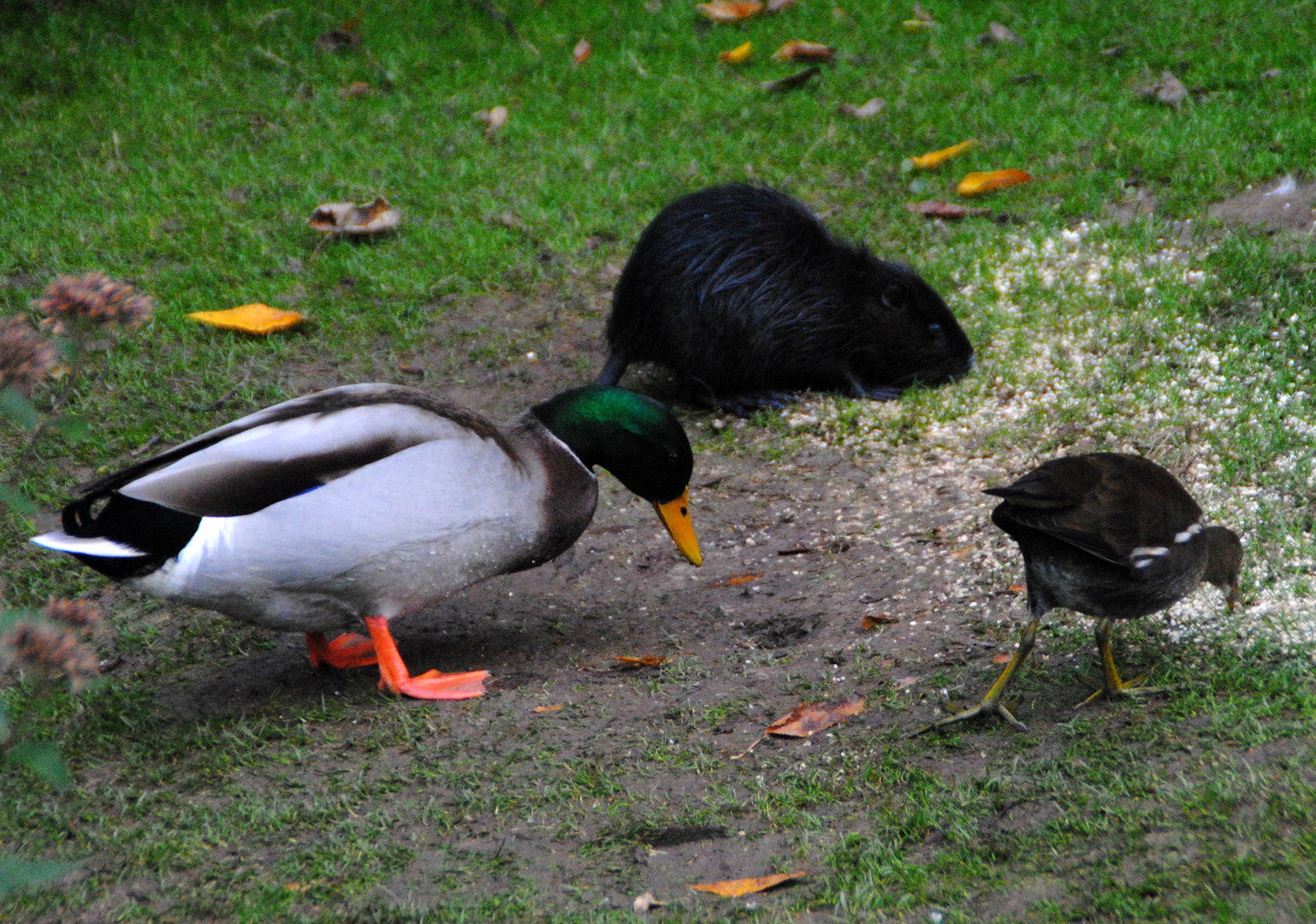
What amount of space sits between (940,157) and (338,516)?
387cm

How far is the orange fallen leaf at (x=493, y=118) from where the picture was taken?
20.8 ft

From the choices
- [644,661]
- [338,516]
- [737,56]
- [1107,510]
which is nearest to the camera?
[1107,510]

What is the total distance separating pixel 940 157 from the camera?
18.4ft

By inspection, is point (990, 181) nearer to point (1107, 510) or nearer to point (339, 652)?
point (1107, 510)

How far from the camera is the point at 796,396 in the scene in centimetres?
449

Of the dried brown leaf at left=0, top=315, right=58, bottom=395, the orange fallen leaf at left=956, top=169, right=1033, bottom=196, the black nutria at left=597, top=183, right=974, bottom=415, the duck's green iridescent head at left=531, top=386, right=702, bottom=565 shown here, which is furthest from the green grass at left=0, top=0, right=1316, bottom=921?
the dried brown leaf at left=0, top=315, right=58, bottom=395

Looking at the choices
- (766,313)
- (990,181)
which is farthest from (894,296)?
(990,181)

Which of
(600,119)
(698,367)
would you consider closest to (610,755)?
(698,367)

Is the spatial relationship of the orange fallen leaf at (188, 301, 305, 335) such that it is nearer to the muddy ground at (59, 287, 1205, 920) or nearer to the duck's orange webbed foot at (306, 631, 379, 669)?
the muddy ground at (59, 287, 1205, 920)

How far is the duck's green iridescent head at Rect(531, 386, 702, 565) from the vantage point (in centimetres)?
317

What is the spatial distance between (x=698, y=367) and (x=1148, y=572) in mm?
2279

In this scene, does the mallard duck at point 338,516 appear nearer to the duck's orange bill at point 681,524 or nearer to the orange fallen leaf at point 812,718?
the duck's orange bill at point 681,524

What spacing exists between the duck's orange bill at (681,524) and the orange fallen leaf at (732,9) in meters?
4.75

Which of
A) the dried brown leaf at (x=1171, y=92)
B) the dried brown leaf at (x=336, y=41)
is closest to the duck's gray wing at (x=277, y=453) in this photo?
the dried brown leaf at (x=1171, y=92)
